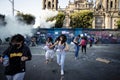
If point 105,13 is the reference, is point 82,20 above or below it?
below

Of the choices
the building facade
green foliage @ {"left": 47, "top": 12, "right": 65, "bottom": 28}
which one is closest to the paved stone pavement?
green foliage @ {"left": 47, "top": 12, "right": 65, "bottom": 28}

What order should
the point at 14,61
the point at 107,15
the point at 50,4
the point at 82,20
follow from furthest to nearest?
the point at 50,4 → the point at 107,15 → the point at 82,20 → the point at 14,61

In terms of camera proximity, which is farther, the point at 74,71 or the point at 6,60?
the point at 74,71

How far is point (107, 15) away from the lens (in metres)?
113

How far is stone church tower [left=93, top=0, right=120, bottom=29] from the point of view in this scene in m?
112

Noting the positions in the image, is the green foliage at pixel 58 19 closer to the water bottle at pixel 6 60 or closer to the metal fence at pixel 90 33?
the metal fence at pixel 90 33

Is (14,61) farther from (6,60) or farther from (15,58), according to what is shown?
(6,60)

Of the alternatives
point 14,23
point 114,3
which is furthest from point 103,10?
point 14,23

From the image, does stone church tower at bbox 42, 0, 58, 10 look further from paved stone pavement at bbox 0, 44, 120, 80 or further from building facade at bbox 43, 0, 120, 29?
paved stone pavement at bbox 0, 44, 120, 80

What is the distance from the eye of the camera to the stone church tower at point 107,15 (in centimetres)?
11150

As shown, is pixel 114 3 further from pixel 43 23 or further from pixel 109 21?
pixel 43 23

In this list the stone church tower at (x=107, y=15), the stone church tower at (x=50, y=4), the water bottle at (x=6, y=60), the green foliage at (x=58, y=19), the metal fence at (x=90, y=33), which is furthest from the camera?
the stone church tower at (x=50, y=4)

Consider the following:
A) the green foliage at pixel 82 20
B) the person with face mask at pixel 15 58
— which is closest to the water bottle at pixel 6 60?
the person with face mask at pixel 15 58

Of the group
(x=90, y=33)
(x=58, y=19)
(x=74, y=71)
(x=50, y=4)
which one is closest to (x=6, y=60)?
Result: (x=74, y=71)
